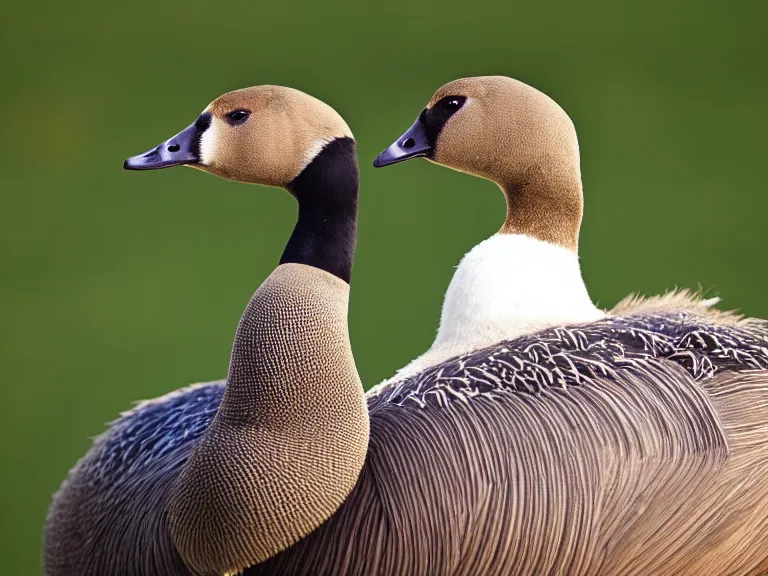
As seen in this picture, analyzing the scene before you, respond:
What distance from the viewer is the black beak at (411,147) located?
3.44 ft

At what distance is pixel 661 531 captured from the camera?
86cm

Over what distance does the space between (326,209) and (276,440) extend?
0.57 ft

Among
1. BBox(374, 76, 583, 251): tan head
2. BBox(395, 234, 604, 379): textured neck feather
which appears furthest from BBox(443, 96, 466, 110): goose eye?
BBox(395, 234, 604, 379): textured neck feather

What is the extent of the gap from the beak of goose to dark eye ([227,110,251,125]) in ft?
0.06

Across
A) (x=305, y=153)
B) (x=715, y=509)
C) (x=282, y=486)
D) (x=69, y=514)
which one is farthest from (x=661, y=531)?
(x=69, y=514)

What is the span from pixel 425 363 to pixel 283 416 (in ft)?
0.63

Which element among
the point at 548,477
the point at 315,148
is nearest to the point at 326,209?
the point at 315,148

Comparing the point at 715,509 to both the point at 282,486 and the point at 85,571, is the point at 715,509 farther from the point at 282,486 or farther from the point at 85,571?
the point at 85,571

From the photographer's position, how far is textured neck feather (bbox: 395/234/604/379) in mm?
1012

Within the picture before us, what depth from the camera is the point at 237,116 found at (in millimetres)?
912

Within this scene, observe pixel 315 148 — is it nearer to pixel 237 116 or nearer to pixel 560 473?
pixel 237 116

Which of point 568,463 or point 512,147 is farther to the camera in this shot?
point 512,147

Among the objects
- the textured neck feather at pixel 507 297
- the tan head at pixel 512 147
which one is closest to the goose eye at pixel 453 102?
the tan head at pixel 512 147

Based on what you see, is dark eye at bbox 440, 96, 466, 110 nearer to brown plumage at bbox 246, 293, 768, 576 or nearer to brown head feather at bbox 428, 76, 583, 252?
brown head feather at bbox 428, 76, 583, 252
